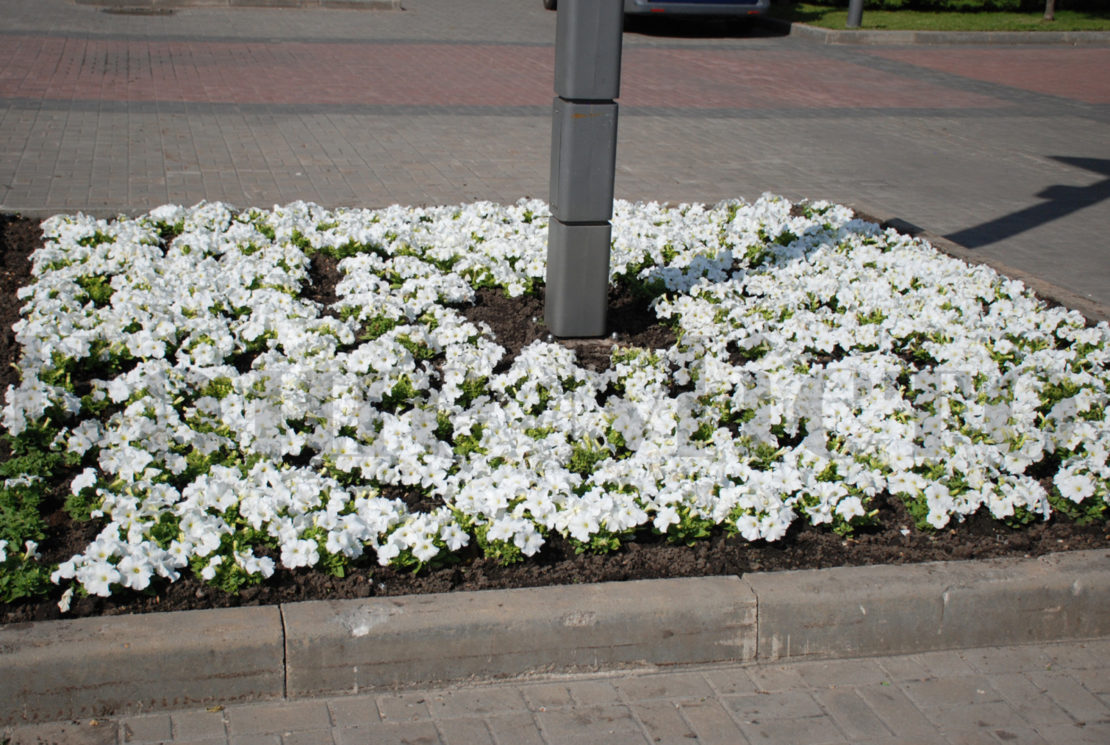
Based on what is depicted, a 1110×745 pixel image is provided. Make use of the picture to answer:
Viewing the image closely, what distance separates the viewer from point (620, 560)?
3555mm

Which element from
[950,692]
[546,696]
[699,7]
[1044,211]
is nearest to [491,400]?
[546,696]

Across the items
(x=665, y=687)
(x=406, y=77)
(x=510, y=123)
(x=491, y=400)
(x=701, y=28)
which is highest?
(x=701, y=28)

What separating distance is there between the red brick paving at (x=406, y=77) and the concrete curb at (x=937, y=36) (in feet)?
6.58

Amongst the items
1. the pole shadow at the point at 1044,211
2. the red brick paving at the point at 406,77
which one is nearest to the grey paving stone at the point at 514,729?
the pole shadow at the point at 1044,211

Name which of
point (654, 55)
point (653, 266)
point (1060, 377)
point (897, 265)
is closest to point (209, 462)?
point (653, 266)

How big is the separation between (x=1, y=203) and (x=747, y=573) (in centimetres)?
581

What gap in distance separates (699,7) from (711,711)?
1596 cm

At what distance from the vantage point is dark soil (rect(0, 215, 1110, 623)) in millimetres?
3250

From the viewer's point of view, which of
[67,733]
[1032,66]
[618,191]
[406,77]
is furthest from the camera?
[1032,66]

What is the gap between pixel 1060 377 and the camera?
15.8 feet

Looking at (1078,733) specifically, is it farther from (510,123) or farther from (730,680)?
(510,123)

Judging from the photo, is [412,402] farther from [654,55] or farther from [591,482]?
[654,55]

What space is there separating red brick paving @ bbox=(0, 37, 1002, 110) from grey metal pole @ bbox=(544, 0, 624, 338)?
7.13 metres

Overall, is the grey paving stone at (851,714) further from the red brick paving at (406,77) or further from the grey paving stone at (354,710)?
the red brick paving at (406,77)
